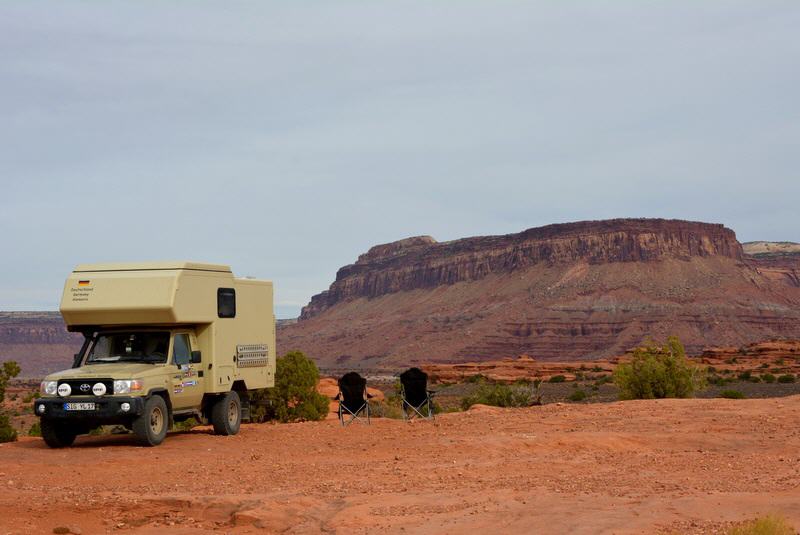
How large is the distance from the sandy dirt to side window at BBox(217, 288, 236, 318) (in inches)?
91.7

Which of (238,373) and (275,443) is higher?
(238,373)

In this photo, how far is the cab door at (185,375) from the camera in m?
16.8

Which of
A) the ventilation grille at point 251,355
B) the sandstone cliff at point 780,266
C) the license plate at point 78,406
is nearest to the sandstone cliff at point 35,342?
the sandstone cliff at point 780,266

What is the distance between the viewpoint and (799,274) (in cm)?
13762

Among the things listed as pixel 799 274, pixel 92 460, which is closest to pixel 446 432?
pixel 92 460

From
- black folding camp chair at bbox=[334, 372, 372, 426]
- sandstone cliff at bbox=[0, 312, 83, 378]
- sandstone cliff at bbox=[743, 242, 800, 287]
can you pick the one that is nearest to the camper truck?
black folding camp chair at bbox=[334, 372, 372, 426]

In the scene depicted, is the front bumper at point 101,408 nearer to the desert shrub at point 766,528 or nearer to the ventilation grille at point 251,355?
the ventilation grille at point 251,355

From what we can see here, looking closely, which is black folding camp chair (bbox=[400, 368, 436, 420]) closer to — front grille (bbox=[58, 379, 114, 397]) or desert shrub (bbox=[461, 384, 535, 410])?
front grille (bbox=[58, 379, 114, 397])

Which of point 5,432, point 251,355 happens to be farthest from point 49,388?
point 5,432

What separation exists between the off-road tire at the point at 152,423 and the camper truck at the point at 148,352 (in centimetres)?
2

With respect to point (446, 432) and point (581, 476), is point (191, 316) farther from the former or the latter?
point (581, 476)

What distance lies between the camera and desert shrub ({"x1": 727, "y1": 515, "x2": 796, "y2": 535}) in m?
8.08

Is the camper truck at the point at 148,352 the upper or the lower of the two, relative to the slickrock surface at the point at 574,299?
lower

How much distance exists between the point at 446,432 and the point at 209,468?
18.0 ft
